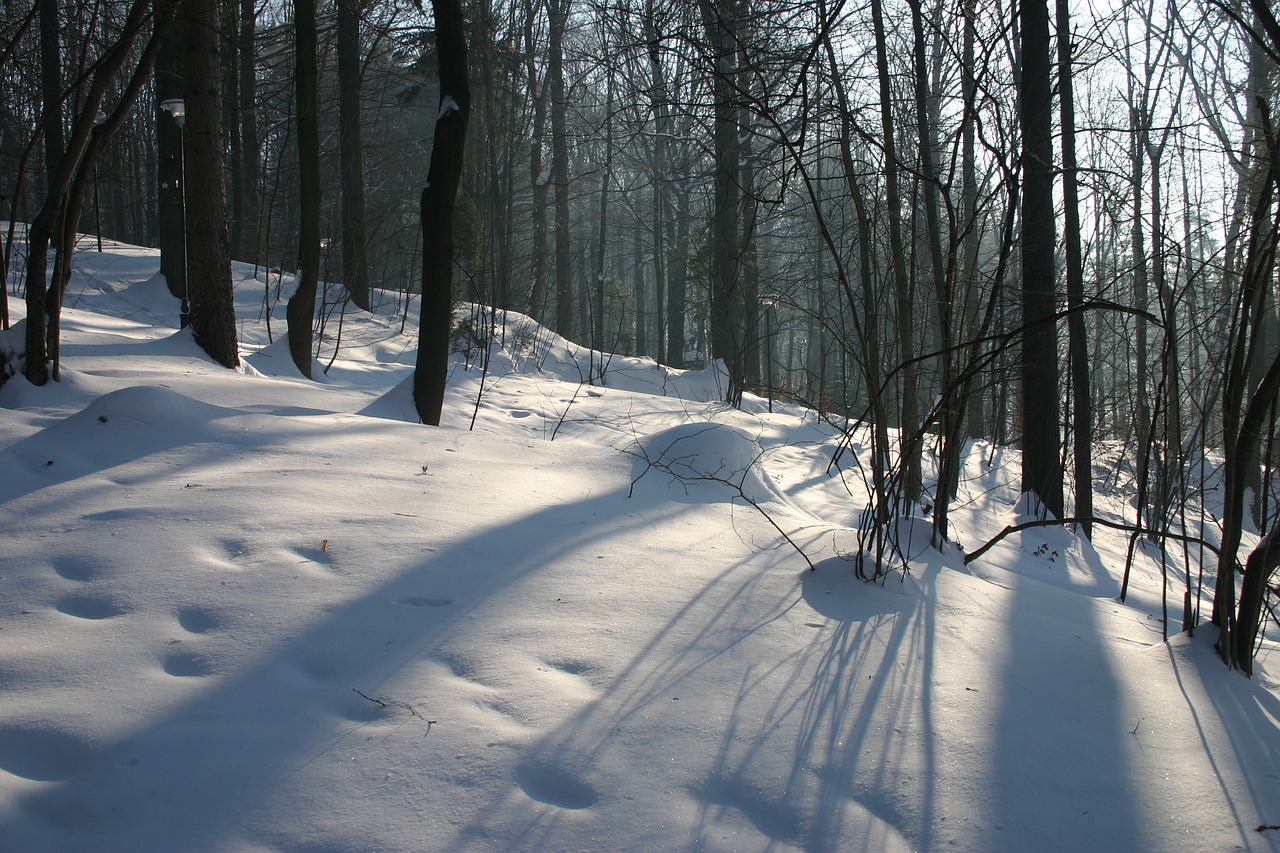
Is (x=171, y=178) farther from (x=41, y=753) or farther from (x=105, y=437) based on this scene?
(x=41, y=753)

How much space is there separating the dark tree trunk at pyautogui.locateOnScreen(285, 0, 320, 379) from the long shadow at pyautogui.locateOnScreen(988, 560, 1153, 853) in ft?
21.8

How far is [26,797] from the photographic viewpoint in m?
1.44

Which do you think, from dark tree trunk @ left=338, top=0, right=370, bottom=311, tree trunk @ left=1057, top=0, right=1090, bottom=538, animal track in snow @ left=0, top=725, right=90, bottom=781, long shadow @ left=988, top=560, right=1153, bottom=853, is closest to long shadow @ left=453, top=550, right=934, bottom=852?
long shadow @ left=988, top=560, right=1153, bottom=853

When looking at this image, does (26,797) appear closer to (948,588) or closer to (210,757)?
(210,757)

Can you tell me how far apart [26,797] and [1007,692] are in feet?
7.33

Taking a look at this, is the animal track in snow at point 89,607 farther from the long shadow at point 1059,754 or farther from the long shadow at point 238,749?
the long shadow at point 1059,754

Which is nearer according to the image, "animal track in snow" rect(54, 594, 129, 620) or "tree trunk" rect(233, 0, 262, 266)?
"animal track in snow" rect(54, 594, 129, 620)

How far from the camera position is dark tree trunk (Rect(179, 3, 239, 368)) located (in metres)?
6.32

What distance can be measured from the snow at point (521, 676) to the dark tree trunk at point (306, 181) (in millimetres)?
3656

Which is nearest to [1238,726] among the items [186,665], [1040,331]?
[186,665]

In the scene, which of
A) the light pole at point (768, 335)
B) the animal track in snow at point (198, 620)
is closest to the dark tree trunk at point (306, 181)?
the light pole at point (768, 335)

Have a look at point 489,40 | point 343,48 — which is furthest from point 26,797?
point 489,40

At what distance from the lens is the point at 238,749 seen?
5.29 feet

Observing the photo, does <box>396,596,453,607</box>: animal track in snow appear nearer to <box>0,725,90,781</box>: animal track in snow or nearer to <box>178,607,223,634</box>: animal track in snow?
<box>178,607,223,634</box>: animal track in snow
